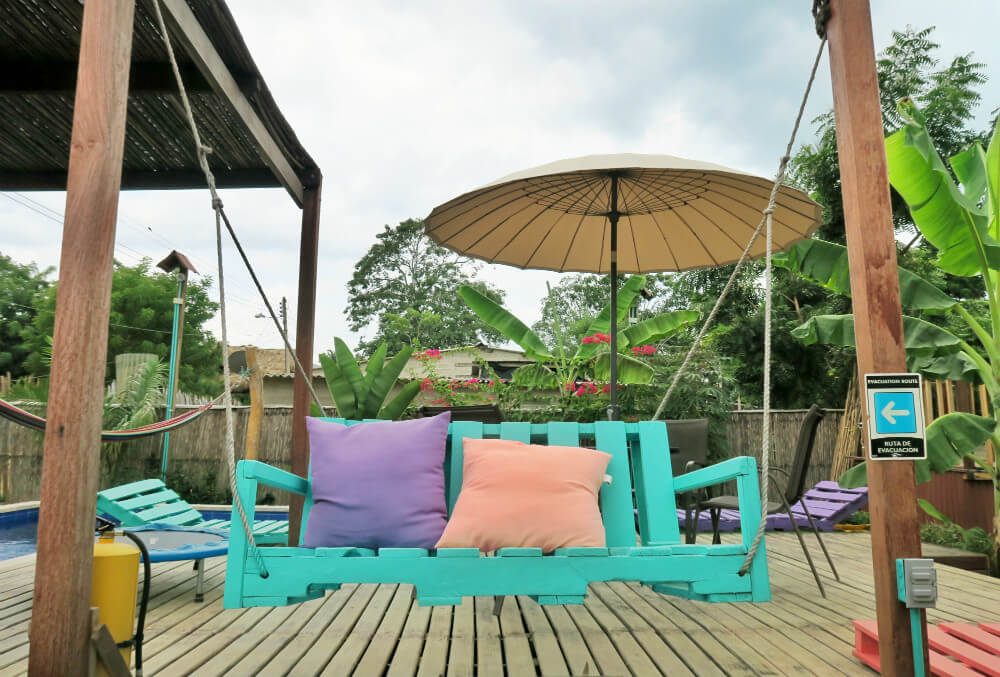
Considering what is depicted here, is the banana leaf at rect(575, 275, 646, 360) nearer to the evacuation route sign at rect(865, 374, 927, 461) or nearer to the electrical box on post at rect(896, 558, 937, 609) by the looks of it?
the evacuation route sign at rect(865, 374, 927, 461)

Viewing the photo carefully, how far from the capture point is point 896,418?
5.65ft

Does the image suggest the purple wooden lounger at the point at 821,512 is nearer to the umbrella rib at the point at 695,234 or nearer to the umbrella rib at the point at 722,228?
the umbrella rib at the point at 695,234

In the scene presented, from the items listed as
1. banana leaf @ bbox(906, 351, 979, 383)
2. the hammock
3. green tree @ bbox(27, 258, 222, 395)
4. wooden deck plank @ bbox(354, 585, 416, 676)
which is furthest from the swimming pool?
green tree @ bbox(27, 258, 222, 395)

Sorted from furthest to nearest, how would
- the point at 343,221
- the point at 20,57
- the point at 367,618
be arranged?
the point at 343,221
the point at 20,57
the point at 367,618

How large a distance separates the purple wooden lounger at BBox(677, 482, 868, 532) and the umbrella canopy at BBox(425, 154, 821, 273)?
2.11 meters

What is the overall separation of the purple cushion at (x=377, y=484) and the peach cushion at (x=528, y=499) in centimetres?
12

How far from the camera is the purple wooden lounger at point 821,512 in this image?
5020 millimetres

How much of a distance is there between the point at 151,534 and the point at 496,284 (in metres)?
24.7

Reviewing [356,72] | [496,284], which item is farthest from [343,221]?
[356,72]

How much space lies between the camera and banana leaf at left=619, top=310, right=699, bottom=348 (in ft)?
23.6

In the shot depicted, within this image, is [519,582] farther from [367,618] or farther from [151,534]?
[151,534]

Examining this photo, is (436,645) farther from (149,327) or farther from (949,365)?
(149,327)

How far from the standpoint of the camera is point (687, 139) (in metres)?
24.7

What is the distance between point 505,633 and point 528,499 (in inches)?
33.4
